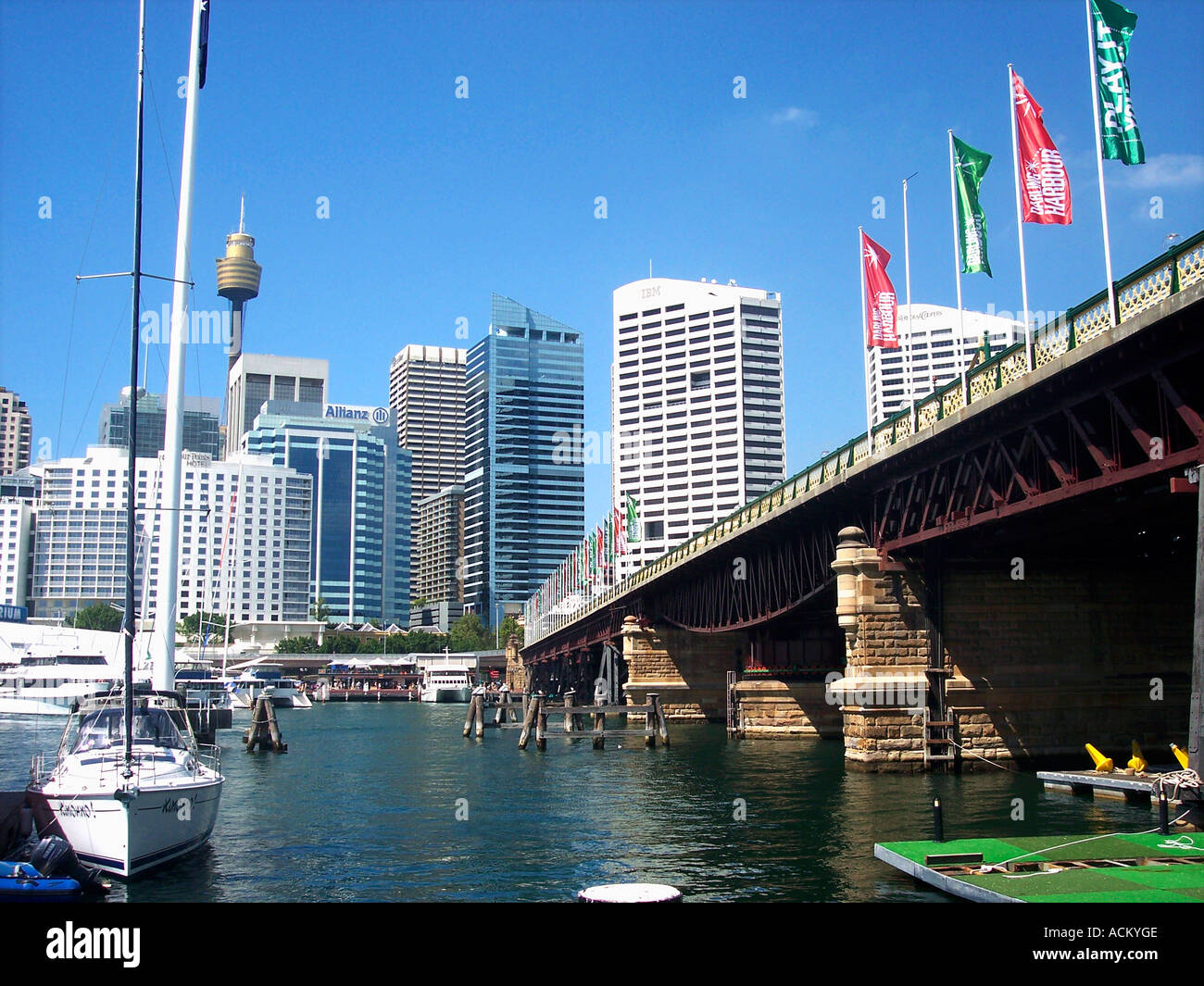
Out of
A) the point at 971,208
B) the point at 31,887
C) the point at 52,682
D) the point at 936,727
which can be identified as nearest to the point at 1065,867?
the point at 31,887

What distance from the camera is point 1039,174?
27812 mm

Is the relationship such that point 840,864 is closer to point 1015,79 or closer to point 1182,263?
point 1182,263

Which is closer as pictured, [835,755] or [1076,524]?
[1076,524]

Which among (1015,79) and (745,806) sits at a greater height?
(1015,79)

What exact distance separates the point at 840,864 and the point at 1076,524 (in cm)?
1407

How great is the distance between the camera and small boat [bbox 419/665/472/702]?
151375 mm

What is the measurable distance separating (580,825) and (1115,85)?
2313cm

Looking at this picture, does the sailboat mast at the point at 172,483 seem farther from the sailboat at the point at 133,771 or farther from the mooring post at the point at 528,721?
the mooring post at the point at 528,721

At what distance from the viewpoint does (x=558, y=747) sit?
59.2m

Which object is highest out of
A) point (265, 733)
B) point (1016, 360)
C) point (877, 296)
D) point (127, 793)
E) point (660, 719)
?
point (877, 296)

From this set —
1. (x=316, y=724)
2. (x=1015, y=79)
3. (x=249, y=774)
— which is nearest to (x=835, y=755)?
(x=249, y=774)

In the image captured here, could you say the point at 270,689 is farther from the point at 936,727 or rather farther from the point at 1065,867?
the point at 1065,867

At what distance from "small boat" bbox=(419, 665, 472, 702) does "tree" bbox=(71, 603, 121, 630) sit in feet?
179
